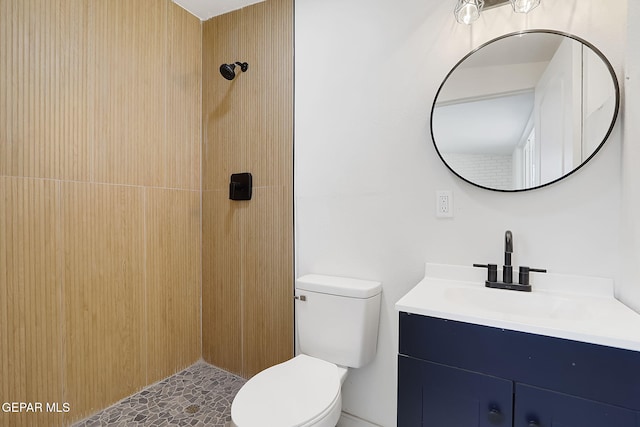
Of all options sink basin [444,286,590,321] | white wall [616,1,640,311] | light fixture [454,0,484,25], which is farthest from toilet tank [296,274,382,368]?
light fixture [454,0,484,25]

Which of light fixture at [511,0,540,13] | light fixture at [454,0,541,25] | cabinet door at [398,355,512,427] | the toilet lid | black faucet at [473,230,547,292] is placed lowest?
the toilet lid

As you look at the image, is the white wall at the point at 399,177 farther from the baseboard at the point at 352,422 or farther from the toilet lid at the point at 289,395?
the toilet lid at the point at 289,395

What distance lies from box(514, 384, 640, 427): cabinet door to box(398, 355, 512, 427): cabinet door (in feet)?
0.11

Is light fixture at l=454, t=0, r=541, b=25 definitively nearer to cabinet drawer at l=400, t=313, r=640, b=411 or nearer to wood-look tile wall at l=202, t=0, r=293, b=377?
wood-look tile wall at l=202, t=0, r=293, b=377

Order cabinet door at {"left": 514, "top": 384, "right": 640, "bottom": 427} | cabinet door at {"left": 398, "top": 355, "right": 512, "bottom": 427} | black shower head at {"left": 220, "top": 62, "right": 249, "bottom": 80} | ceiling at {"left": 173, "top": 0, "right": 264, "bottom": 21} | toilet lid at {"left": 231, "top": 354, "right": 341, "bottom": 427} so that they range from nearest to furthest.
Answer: cabinet door at {"left": 514, "top": 384, "right": 640, "bottom": 427}, cabinet door at {"left": 398, "top": 355, "right": 512, "bottom": 427}, toilet lid at {"left": 231, "top": 354, "right": 341, "bottom": 427}, black shower head at {"left": 220, "top": 62, "right": 249, "bottom": 80}, ceiling at {"left": 173, "top": 0, "right": 264, "bottom": 21}

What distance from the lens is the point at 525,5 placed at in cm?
122

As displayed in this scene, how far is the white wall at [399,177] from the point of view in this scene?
3.84 feet

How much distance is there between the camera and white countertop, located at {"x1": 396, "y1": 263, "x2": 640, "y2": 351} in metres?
0.84

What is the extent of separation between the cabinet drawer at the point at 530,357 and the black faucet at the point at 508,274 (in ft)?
1.26

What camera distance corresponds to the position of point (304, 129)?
5.79 feet

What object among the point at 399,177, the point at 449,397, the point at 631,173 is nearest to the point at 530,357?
the point at 449,397

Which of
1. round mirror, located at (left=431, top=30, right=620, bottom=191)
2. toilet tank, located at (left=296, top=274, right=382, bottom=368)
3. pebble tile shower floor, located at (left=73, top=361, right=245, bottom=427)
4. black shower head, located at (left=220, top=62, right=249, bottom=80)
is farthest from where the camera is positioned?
black shower head, located at (left=220, top=62, right=249, bottom=80)

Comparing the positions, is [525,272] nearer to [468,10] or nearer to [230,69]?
[468,10]

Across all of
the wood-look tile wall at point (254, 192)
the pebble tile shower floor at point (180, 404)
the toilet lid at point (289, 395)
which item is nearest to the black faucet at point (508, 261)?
the toilet lid at point (289, 395)
